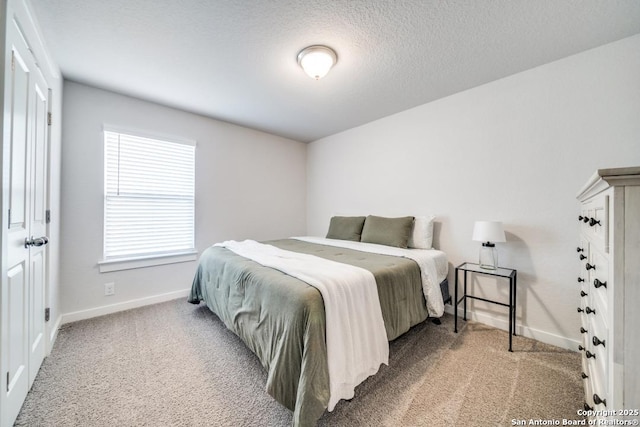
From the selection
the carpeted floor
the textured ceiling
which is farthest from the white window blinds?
the carpeted floor

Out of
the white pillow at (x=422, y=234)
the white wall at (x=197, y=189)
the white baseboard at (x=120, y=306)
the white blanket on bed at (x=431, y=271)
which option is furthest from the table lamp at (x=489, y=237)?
the white baseboard at (x=120, y=306)

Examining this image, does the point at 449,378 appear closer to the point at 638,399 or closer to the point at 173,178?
the point at 638,399

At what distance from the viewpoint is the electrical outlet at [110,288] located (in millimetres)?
2643

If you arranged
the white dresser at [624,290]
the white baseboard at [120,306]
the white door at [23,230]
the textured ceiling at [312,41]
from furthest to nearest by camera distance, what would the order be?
the white baseboard at [120,306] < the textured ceiling at [312,41] < the white door at [23,230] < the white dresser at [624,290]

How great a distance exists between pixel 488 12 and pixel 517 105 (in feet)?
3.46

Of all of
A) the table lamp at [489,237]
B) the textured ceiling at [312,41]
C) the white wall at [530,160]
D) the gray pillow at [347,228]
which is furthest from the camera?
the gray pillow at [347,228]

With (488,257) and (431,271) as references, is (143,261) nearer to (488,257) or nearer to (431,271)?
(431,271)

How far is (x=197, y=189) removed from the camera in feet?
10.8

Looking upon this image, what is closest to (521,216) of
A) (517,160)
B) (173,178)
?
(517,160)

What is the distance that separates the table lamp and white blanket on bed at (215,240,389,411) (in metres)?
1.21

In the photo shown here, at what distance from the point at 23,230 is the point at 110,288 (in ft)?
5.17

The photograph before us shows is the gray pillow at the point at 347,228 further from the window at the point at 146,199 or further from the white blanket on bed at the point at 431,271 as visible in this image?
the window at the point at 146,199

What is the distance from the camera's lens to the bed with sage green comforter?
1219 millimetres

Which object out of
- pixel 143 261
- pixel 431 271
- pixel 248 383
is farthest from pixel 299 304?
pixel 143 261
